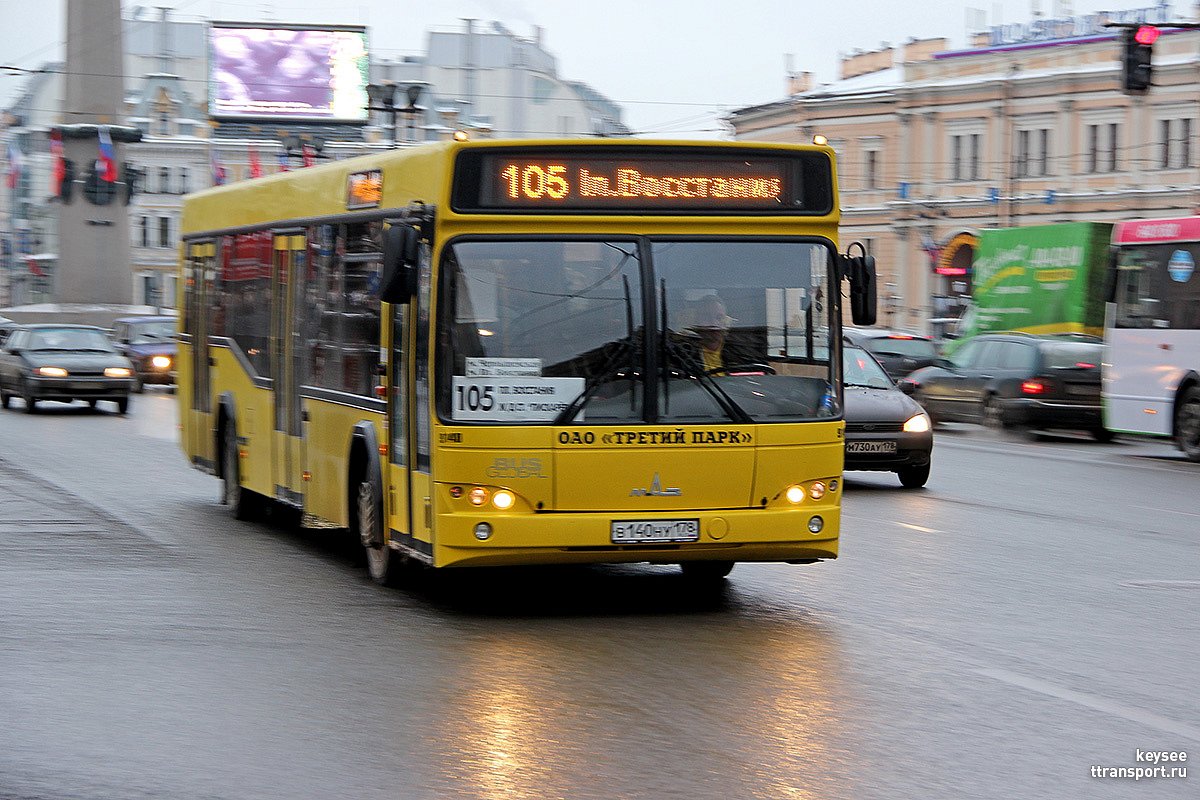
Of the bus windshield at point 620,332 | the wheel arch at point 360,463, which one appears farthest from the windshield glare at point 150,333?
the bus windshield at point 620,332

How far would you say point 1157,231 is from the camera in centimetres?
2556

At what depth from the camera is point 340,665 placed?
8758mm

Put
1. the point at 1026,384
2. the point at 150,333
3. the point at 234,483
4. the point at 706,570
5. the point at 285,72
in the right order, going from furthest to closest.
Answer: the point at 285,72
the point at 150,333
the point at 1026,384
the point at 234,483
the point at 706,570

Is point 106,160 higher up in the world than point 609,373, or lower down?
higher up

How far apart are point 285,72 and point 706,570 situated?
264ft

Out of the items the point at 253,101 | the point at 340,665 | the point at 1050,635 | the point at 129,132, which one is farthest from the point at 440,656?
the point at 253,101

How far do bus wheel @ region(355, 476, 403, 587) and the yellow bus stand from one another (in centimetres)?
25

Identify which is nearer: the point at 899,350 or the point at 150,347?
the point at 899,350

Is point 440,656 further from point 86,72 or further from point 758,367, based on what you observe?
point 86,72

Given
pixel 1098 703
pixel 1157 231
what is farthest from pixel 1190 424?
pixel 1098 703

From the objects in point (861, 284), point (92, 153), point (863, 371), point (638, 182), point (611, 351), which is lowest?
point (863, 371)

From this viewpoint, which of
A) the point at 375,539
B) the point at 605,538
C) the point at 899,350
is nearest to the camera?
the point at 605,538

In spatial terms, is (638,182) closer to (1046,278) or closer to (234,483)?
(234,483)

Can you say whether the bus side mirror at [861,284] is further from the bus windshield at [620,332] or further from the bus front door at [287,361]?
the bus front door at [287,361]
